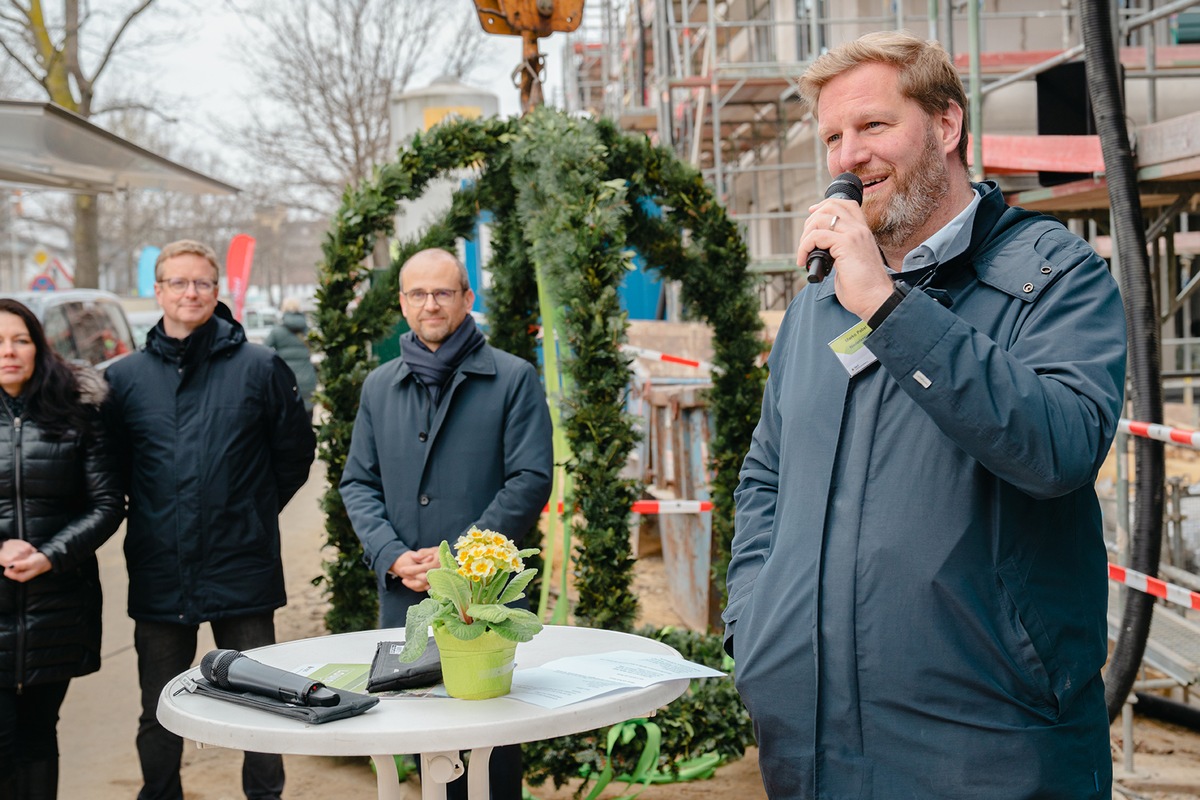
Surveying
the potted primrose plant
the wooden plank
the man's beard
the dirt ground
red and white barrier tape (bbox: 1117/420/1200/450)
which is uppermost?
the wooden plank

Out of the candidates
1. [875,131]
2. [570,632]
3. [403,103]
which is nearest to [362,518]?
[570,632]

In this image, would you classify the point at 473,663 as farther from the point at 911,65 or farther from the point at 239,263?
the point at 239,263

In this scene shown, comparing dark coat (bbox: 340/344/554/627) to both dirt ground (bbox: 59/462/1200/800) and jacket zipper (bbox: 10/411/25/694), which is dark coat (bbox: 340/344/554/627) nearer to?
jacket zipper (bbox: 10/411/25/694)

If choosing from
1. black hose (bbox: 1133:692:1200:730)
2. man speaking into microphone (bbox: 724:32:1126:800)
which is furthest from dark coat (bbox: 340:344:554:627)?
black hose (bbox: 1133:692:1200:730)

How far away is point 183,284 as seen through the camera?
413cm

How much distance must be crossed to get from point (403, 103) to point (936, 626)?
51.5 ft

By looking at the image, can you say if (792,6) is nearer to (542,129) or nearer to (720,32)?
(720,32)

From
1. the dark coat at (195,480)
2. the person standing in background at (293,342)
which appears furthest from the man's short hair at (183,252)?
the person standing in background at (293,342)

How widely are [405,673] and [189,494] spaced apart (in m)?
1.95

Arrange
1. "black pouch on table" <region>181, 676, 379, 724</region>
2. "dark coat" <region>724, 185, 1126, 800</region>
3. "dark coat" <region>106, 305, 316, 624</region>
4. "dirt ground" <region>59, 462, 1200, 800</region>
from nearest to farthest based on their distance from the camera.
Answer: "dark coat" <region>724, 185, 1126, 800</region> → "black pouch on table" <region>181, 676, 379, 724</region> → "dark coat" <region>106, 305, 316, 624</region> → "dirt ground" <region>59, 462, 1200, 800</region>

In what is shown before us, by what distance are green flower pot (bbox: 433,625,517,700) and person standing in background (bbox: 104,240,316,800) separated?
2001mm

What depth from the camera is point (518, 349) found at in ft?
18.3

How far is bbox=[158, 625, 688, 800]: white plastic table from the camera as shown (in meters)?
2.14

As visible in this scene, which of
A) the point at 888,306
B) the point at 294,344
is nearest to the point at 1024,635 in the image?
the point at 888,306
